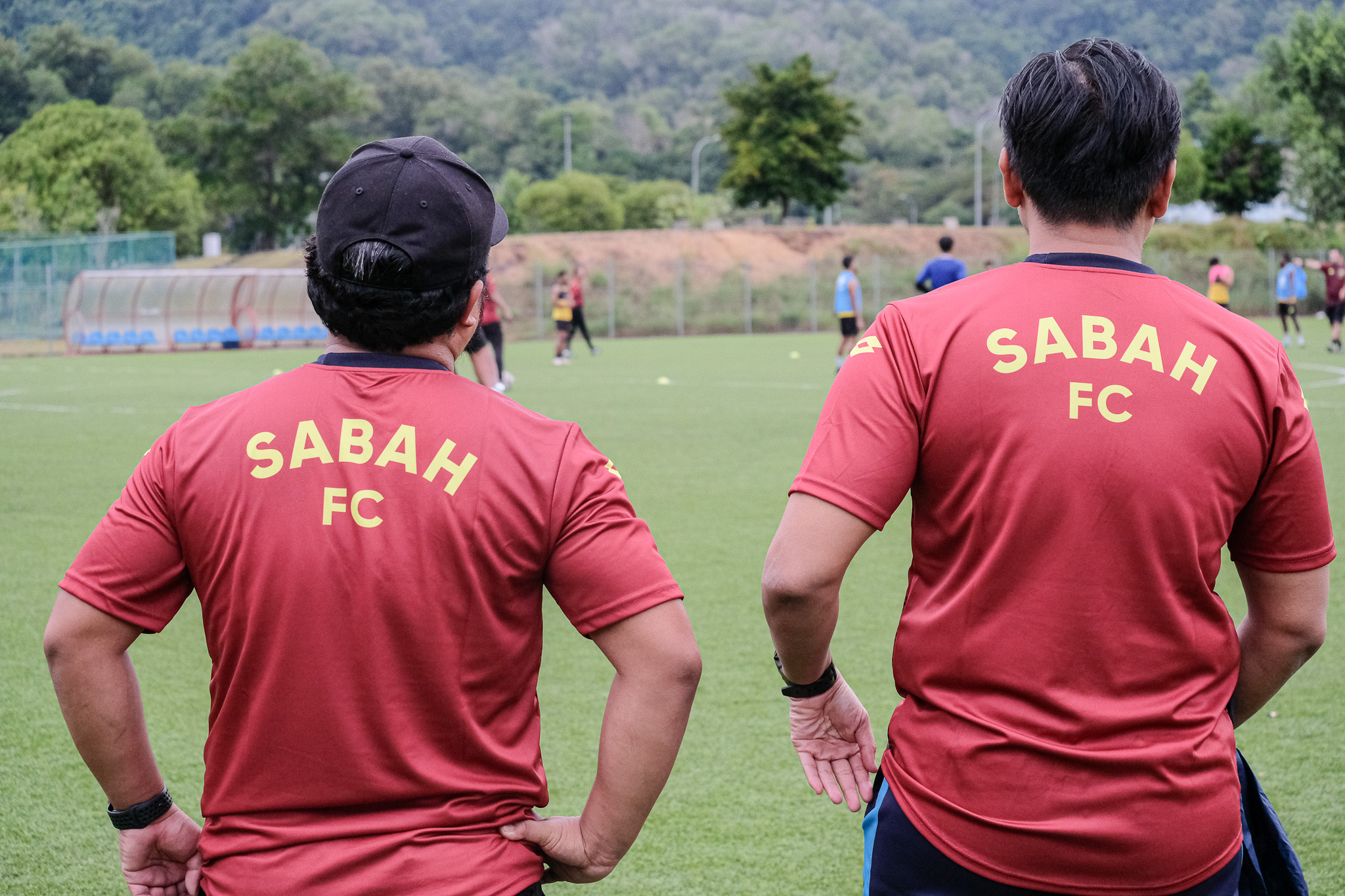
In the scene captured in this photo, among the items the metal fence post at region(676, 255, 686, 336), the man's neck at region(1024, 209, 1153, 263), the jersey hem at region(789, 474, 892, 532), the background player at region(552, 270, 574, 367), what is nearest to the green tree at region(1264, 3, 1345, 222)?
the metal fence post at region(676, 255, 686, 336)

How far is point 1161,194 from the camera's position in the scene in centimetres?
195

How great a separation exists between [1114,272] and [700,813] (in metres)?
2.61

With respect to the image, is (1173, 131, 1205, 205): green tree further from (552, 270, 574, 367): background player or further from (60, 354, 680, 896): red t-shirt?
(60, 354, 680, 896): red t-shirt

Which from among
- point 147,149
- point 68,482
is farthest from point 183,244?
point 68,482

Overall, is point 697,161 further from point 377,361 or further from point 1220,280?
point 377,361

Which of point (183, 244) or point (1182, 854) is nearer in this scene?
point (1182, 854)

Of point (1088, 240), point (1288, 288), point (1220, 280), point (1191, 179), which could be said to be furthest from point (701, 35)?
point (1088, 240)

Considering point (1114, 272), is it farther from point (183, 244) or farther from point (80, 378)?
point (183, 244)

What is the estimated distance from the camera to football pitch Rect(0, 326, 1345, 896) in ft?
12.2

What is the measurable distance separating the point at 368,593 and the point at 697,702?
349 centimetres

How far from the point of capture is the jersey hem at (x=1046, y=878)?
1.78m

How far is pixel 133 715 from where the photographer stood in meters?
1.86

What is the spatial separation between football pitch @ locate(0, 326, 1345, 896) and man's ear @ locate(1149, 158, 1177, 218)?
225 cm

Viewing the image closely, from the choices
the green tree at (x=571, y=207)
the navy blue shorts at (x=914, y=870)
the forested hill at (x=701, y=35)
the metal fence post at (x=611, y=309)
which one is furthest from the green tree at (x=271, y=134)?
the forested hill at (x=701, y=35)
